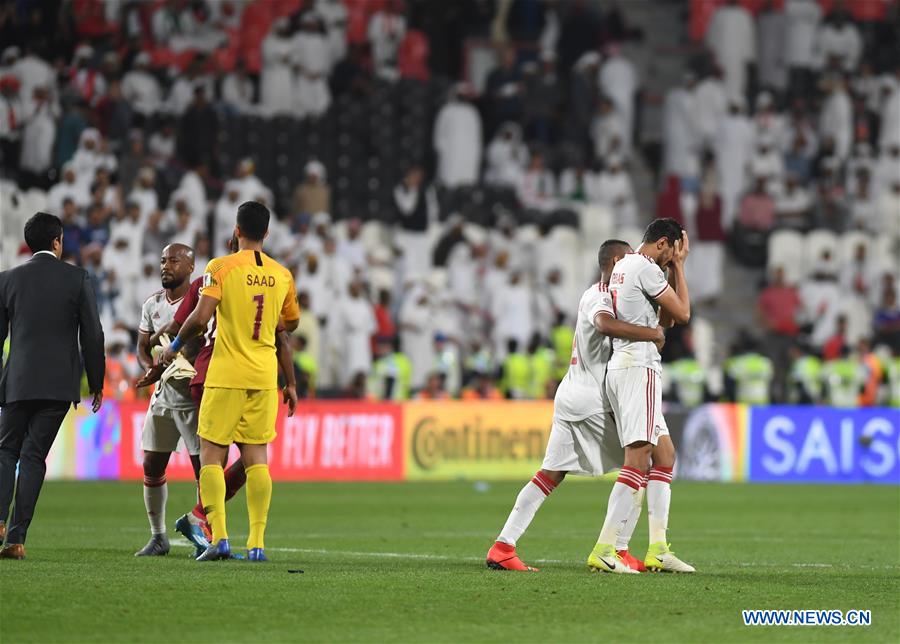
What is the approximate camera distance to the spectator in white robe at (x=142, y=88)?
2666cm

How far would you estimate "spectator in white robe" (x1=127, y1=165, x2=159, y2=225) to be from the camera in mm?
24922

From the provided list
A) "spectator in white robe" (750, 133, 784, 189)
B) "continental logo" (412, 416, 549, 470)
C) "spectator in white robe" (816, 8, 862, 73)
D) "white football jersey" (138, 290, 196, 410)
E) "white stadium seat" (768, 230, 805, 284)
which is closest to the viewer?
"white football jersey" (138, 290, 196, 410)

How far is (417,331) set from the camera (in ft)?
89.0

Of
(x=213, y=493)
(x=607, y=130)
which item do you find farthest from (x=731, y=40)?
(x=213, y=493)

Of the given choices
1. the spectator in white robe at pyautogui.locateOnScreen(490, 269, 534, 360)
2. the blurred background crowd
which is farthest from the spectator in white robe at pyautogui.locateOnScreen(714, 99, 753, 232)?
the spectator in white robe at pyautogui.locateOnScreen(490, 269, 534, 360)

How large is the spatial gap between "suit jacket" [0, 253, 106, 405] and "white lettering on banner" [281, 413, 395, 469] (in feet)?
39.4

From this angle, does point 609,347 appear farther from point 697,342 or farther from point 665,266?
point 697,342

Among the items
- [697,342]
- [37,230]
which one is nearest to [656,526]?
[37,230]

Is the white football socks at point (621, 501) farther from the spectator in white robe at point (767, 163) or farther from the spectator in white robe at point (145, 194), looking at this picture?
the spectator in white robe at point (767, 163)

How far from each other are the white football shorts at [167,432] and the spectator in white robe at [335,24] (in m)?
18.4

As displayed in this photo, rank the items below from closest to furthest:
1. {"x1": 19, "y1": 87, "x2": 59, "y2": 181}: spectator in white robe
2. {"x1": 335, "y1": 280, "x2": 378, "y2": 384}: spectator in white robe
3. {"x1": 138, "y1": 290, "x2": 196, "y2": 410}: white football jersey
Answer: {"x1": 138, "y1": 290, "x2": 196, "y2": 410}: white football jersey, {"x1": 19, "y1": 87, "x2": 59, "y2": 181}: spectator in white robe, {"x1": 335, "y1": 280, "x2": 378, "y2": 384}: spectator in white robe

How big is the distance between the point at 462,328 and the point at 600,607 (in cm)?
1925

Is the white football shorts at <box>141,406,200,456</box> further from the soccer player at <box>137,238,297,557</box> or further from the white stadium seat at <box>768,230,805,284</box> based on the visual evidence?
the white stadium seat at <box>768,230,805,284</box>

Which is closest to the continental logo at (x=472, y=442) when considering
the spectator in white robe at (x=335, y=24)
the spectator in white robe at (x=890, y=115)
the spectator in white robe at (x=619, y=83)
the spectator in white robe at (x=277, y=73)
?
the spectator in white robe at (x=277, y=73)
